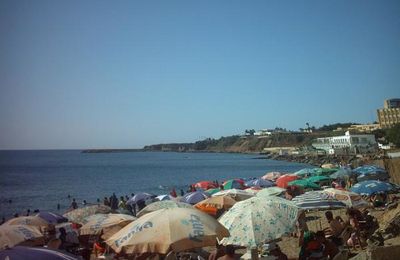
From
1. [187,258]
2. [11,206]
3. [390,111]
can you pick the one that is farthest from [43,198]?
[390,111]

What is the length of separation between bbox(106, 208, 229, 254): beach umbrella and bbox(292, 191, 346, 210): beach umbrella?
501cm

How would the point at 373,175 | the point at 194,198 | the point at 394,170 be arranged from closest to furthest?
the point at 194,198 < the point at 373,175 < the point at 394,170

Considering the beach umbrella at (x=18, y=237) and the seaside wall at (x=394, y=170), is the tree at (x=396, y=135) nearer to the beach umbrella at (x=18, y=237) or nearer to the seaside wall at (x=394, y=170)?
the seaside wall at (x=394, y=170)

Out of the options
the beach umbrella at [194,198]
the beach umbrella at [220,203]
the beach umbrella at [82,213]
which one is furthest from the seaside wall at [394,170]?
the beach umbrella at [82,213]

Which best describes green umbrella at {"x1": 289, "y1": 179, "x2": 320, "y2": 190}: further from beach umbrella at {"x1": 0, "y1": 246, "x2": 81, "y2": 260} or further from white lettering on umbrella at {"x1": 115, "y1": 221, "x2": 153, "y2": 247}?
beach umbrella at {"x1": 0, "y1": 246, "x2": 81, "y2": 260}

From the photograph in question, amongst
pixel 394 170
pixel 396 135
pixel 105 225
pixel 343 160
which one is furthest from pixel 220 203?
pixel 396 135

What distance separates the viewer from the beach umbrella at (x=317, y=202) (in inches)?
440

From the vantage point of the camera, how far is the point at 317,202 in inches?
445

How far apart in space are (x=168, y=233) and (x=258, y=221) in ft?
6.47

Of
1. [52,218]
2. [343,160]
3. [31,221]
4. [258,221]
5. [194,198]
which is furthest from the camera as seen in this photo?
[343,160]

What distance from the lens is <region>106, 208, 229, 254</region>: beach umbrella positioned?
630 centimetres

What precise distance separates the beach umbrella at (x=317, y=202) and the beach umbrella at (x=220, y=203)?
9.75ft

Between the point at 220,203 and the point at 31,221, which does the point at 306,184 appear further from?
the point at 31,221

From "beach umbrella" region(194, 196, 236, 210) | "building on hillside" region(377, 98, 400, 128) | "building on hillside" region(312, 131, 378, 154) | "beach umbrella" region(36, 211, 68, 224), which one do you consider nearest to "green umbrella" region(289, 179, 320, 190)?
"beach umbrella" region(194, 196, 236, 210)
